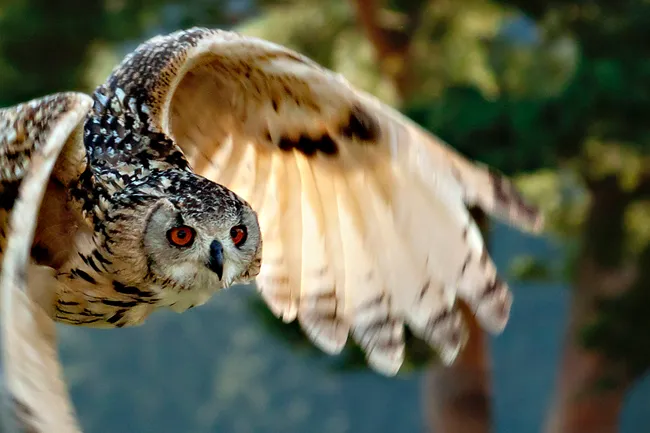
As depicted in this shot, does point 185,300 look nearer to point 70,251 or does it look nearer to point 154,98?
point 70,251

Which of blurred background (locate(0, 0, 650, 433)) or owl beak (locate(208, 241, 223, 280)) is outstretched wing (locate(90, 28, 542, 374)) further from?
blurred background (locate(0, 0, 650, 433))

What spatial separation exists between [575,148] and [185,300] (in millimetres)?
2003

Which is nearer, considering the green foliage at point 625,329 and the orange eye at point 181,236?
the orange eye at point 181,236

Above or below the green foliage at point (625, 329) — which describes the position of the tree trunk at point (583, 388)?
below

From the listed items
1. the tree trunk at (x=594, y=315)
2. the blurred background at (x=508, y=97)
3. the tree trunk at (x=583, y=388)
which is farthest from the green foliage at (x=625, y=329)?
the tree trunk at (x=583, y=388)

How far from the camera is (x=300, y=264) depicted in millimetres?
1556

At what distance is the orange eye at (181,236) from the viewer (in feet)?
3.62

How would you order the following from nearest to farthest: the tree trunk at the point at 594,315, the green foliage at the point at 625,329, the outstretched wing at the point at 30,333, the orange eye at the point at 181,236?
the outstretched wing at the point at 30,333, the orange eye at the point at 181,236, the green foliage at the point at 625,329, the tree trunk at the point at 594,315

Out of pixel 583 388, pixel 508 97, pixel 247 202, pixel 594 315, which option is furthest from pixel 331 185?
pixel 583 388

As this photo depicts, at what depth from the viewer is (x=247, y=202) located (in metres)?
1.38

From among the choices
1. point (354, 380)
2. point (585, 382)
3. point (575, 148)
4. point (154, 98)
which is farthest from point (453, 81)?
point (354, 380)

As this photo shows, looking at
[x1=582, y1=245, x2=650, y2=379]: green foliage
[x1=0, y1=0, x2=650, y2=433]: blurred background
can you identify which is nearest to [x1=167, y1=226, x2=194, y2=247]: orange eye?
[x1=0, y1=0, x2=650, y2=433]: blurred background

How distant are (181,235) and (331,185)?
48cm

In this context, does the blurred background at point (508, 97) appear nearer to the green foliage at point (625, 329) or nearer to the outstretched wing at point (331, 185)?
the green foliage at point (625, 329)
